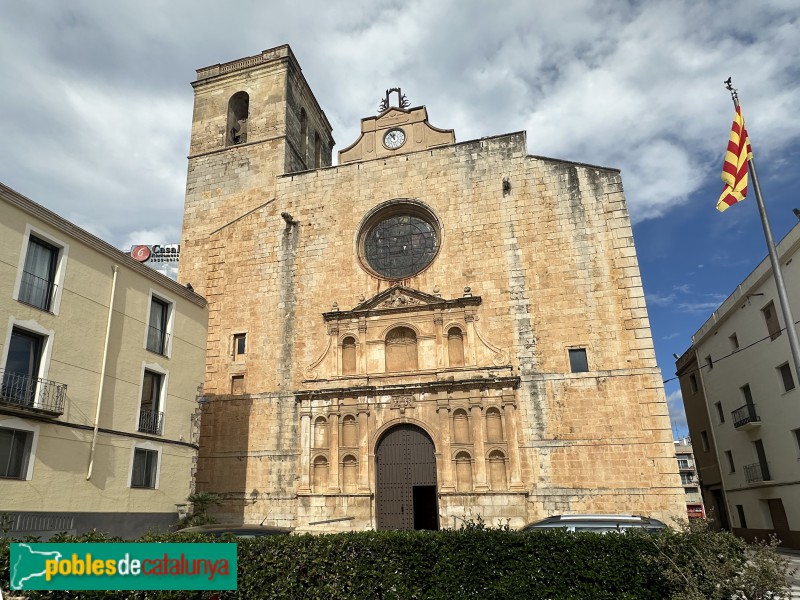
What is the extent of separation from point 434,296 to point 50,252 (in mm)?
10680

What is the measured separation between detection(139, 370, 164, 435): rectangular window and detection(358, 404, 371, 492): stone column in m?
5.72

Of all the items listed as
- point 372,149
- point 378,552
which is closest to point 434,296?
point 372,149

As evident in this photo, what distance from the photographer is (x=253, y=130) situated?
23.6 metres

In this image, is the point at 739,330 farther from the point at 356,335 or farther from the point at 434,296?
the point at 356,335

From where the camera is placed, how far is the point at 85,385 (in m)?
13.1

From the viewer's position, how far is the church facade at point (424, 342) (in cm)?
1634

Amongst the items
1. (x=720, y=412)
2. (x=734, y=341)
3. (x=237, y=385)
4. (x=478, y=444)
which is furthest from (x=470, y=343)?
(x=720, y=412)

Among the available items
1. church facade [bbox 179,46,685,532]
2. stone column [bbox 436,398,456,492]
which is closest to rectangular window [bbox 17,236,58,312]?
church facade [bbox 179,46,685,532]

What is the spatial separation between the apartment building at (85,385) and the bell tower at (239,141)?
20.6 ft

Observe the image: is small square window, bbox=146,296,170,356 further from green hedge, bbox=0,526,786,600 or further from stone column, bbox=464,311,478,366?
stone column, bbox=464,311,478,366

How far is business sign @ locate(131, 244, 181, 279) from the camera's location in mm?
40125

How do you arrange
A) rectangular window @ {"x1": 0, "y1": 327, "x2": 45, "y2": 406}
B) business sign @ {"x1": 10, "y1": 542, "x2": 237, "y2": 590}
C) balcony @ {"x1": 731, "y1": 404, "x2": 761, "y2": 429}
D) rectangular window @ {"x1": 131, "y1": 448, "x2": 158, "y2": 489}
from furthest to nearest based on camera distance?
balcony @ {"x1": 731, "y1": 404, "x2": 761, "y2": 429} → rectangular window @ {"x1": 131, "y1": 448, "x2": 158, "y2": 489} → rectangular window @ {"x1": 0, "y1": 327, "x2": 45, "y2": 406} → business sign @ {"x1": 10, "y1": 542, "x2": 237, "y2": 590}

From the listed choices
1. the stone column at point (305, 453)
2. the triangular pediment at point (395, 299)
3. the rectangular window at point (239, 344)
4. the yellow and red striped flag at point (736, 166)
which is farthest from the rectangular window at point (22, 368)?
the yellow and red striped flag at point (736, 166)

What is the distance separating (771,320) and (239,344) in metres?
18.0
